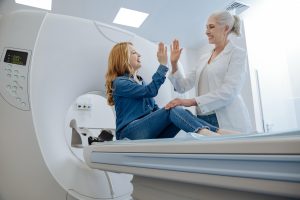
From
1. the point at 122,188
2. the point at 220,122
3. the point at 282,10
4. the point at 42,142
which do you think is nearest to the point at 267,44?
the point at 282,10

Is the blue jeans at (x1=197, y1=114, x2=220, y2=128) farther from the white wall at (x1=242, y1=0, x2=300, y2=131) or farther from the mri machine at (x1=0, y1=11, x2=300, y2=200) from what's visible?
the white wall at (x1=242, y1=0, x2=300, y2=131)

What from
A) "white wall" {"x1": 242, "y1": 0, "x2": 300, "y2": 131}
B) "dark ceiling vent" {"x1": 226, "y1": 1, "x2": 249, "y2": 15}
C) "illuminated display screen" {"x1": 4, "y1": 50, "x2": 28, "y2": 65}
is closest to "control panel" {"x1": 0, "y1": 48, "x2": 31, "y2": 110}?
"illuminated display screen" {"x1": 4, "y1": 50, "x2": 28, "y2": 65}

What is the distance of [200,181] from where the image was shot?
0.47 m

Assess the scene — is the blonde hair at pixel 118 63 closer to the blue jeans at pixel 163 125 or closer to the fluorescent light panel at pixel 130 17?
the blue jeans at pixel 163 125

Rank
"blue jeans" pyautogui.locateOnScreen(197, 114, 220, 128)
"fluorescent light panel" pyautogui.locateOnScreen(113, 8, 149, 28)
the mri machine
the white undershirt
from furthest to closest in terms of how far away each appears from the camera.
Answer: "fluorescent light panel" pyautogui.locateOnScreen(113, 8, 149, 28), the white undershirt, "blue jeans" pyautogui.locateOnScreen(197, 114, 220, 128), the mri machine

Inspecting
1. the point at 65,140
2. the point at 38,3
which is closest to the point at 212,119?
the point at 65,140

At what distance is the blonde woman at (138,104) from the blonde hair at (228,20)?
14.3 inches

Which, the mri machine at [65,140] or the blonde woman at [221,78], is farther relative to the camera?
the blonde woman at [221,78]

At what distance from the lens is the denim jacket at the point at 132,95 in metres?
1.14

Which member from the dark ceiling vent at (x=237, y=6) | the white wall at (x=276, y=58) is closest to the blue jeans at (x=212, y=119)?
the white wall at (x=276, y=58)

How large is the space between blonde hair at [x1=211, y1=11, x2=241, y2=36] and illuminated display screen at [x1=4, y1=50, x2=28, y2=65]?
99 cm

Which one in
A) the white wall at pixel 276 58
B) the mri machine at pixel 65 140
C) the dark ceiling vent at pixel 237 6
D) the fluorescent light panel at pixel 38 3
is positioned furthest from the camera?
the dark ceiling vent at pixel 237 6

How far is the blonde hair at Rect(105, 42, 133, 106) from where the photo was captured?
1.28m

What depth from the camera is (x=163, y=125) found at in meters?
1.10
